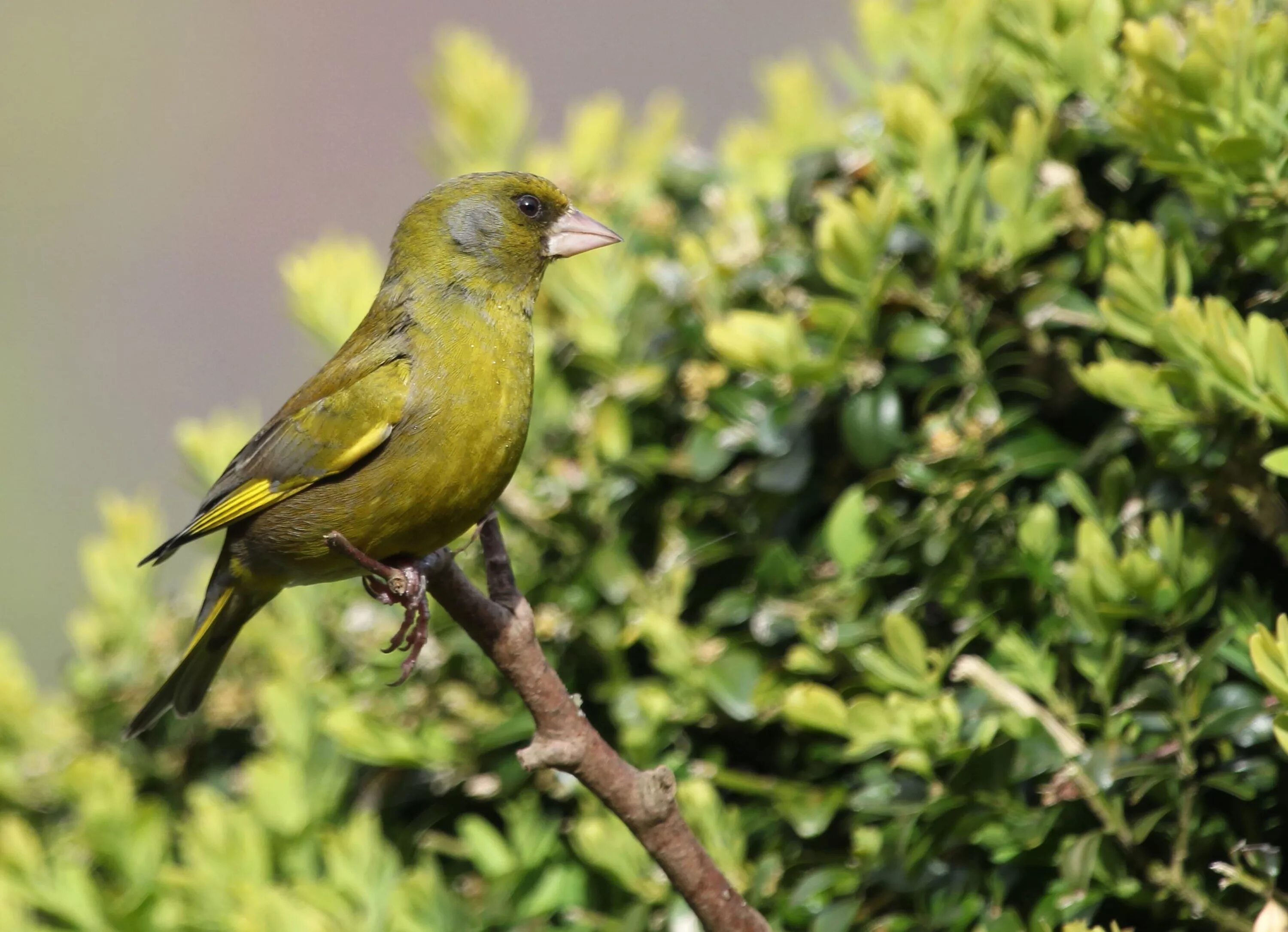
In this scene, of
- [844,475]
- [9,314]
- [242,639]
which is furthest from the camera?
[9,314]

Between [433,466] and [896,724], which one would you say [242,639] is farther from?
[896,724]

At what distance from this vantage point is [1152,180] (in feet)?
9.58

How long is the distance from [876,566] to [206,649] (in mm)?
1589

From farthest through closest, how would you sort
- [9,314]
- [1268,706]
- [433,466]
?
[9,314]
[433,466]
[1268,706]

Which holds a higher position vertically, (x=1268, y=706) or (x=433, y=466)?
(x=433, y=466)

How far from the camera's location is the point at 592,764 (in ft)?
7.77

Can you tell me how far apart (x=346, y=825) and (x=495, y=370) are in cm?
114

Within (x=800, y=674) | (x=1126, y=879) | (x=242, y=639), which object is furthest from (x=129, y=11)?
(x=1126, y=879)

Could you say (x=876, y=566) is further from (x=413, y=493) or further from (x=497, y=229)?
(x=497, y=229)

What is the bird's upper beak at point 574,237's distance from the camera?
11.2 feet

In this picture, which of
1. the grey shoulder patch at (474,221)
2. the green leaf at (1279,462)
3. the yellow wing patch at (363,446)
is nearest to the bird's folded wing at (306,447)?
the yellow wing patch at (363,446)

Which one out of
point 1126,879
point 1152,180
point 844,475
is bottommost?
point 1126,879

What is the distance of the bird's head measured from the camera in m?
3.38

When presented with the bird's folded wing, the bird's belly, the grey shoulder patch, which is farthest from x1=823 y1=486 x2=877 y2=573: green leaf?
the grey shoulder patch
